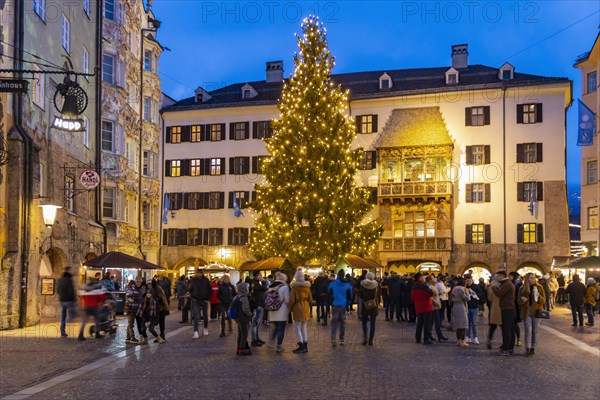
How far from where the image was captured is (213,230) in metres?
59.3

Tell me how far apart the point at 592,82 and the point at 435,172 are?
37.5 feet

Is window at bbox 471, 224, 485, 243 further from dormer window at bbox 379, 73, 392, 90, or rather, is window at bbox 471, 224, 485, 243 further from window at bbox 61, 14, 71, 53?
window at bbox 61, 14, 71, 53

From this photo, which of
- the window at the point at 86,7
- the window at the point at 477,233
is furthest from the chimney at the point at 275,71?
the window at the point at 86,7

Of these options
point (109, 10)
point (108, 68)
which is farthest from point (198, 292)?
point (109, 10)

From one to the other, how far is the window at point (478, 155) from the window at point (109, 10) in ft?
87.6

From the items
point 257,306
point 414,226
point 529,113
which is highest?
point 529,113

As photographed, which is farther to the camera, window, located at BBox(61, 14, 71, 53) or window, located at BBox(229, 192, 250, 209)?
window, located at BBox(229, 192, 250, 209)

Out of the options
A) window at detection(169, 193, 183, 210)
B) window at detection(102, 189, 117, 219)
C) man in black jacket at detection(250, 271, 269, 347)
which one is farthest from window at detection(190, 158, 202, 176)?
man in black jacket at detection(250, 271, 269, 347)

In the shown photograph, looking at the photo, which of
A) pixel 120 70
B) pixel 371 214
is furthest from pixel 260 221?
pixel 371 214

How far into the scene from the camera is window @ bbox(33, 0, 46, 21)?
85.4ft

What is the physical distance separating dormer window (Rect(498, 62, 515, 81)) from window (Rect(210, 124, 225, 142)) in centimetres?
2014

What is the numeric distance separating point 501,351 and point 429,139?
3870cm

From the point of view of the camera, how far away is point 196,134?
61.0 metres

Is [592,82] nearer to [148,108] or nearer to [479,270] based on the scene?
[479,270]
